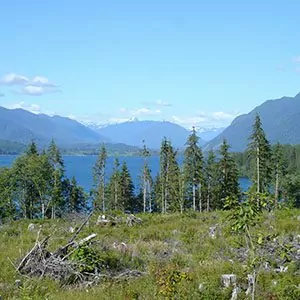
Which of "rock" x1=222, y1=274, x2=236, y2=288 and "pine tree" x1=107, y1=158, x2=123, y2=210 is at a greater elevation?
"rock" x1=222, y1=274, x2=236, y2=288

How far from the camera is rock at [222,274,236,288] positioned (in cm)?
849

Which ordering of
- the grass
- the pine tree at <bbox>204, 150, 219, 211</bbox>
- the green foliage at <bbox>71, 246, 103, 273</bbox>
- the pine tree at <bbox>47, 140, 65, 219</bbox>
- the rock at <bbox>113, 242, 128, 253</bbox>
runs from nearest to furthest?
the grass
the green foliage at <bbox>71, 246, 103, 273</bbox>
the rock at <bbox>113, 242, 128, 253</bbox>
the pine tree at <bbox>204, 150, 219, 211</bbox>
the pine tree at <bbox>47, 140, 65, 219</bbox>

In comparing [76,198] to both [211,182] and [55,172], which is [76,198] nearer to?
[55,172]

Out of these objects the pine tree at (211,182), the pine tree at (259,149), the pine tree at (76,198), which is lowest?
the pine tree at (76,198)

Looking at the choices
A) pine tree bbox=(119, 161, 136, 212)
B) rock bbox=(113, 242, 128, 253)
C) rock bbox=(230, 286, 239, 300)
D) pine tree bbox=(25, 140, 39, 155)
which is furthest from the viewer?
pine tree bbox=(119, 161, 136, 212)

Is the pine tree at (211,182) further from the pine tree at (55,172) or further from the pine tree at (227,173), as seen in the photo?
the pine tree at (55,172)

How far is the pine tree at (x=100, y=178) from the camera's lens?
2552 inches

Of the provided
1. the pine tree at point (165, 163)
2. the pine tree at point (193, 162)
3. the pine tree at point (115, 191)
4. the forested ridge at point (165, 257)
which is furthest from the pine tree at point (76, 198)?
the forested ridge at point (165, 257)

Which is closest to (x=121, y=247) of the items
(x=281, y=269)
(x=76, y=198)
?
(x=281, y=269)

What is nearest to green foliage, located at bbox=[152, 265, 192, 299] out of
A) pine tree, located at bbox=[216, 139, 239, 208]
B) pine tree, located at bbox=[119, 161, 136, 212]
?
pine tree, located at bbox=[216, 139, 239, 208]

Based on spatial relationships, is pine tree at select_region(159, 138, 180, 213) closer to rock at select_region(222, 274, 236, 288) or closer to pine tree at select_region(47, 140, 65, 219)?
pine tree at select_region(47, 140, 65, 219)

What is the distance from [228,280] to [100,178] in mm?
60125

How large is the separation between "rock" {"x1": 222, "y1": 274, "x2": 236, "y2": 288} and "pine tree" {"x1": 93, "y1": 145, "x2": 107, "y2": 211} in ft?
181

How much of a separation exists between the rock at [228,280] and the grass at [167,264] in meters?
0.12
